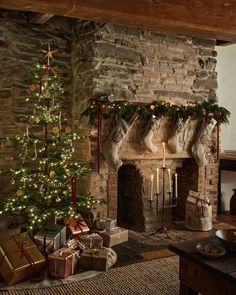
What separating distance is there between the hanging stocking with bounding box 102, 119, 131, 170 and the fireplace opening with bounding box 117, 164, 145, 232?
54 centimetres

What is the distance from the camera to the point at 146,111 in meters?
4.43

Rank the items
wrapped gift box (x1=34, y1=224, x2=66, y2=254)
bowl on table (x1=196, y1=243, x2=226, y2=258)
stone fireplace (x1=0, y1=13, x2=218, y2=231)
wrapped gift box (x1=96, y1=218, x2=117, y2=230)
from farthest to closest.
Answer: stone fireplace (x1=0, y1=13, x2=218, y2=231)
wrapped gift box (x1=96, y1=218, x2=117, y2=230)
wrapped gift box (x1=34, y1=224, x2=66, y2=254)
bowl on table (x1=196, y1=243, x2=226, y2=258)

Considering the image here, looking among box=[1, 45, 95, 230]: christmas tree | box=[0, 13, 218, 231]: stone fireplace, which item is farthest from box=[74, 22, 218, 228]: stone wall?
box=[1, 45, 95, 230]: christmas tree

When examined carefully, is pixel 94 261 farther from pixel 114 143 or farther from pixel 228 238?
pixel 114 143

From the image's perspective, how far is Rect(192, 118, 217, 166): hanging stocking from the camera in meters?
4.84

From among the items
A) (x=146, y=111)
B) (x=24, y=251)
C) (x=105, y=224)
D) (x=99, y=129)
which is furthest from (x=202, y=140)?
(x=24, y=251)

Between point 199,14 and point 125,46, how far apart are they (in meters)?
1.36

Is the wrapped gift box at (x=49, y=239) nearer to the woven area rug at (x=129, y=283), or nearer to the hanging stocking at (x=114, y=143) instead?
the woven area rug at (x=129, y=283)

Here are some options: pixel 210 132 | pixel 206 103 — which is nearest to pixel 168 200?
pixel 210 132

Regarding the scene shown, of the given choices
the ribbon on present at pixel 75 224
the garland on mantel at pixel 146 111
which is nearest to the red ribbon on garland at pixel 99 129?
the garland on mantel at pixel 146 111

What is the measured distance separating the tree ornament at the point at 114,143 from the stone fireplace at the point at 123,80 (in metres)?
0.11

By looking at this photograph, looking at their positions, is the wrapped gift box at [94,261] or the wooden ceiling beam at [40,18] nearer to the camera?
the wrapped gift box at [94,261]

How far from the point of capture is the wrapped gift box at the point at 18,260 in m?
3.05

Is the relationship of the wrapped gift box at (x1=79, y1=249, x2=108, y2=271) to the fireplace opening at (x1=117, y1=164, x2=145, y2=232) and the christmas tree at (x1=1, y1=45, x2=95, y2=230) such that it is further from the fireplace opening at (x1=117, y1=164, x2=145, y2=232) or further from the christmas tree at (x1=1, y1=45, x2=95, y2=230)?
the fireplace opening at (x1=117, y1=164, x2=145, y2=232)
